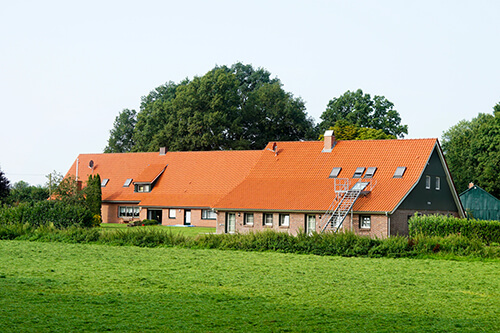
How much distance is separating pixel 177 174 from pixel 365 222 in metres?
24.6

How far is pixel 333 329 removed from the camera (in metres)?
11.5

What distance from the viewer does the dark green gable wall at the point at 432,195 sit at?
41.3 meters

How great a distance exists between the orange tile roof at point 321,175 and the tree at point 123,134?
43.2 m

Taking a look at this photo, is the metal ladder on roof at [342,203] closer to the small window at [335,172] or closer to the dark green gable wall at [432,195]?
the small window at [335,172]

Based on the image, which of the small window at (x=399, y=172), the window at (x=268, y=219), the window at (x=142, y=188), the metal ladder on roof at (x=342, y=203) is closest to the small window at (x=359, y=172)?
the metal ladder on roof at (x=342, y=203)

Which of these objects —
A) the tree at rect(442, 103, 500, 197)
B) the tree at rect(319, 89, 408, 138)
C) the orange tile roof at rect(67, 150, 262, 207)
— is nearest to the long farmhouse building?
the orange tile roof at rect(67, 150, 262, 207)

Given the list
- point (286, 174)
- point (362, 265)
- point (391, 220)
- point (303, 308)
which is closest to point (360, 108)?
point (286, 174)

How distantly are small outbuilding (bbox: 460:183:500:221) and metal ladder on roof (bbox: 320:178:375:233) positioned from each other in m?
18.9

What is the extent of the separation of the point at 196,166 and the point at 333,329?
162ft

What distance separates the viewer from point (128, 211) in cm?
6097

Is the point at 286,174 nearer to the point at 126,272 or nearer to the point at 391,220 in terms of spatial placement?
the point at 391,220

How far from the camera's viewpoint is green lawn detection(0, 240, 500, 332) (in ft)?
39.2

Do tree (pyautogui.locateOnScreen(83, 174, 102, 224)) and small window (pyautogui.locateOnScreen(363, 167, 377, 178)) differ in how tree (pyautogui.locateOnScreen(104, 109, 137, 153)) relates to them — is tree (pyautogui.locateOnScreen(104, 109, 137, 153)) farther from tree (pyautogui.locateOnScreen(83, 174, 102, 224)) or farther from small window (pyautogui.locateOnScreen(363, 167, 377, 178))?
small window (pyautogui.locateOnScreen(363, 167, 377, 178))

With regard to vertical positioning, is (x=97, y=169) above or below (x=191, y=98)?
below
